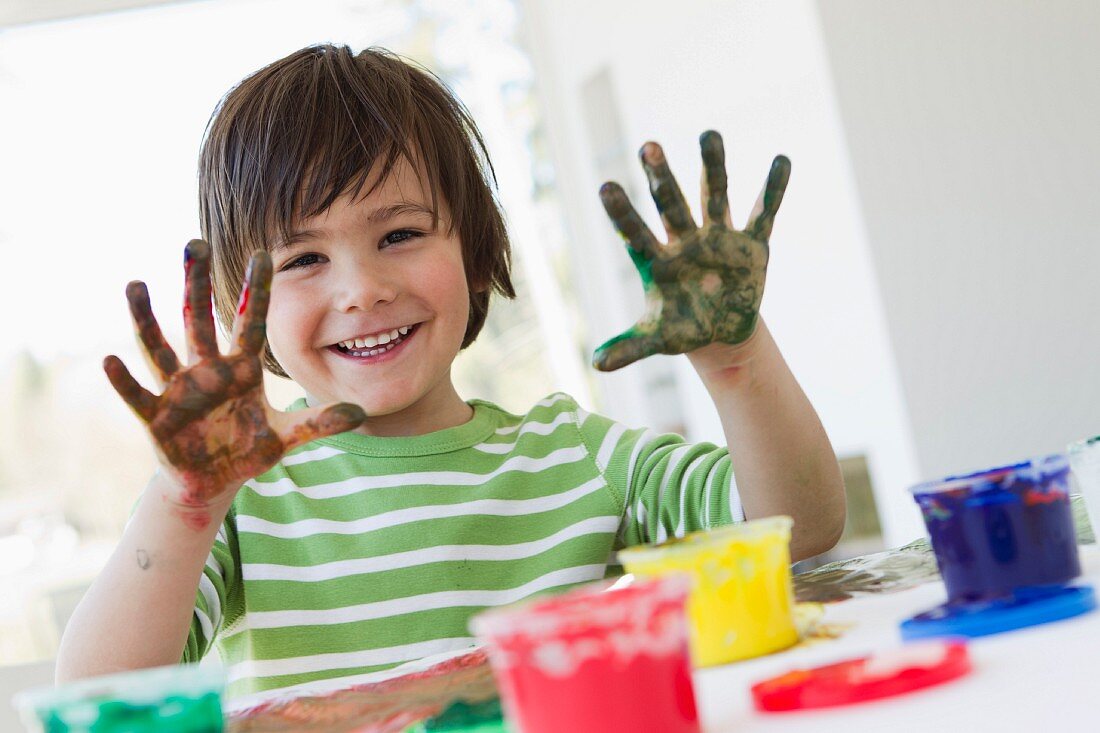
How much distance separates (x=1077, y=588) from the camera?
61 centimetres

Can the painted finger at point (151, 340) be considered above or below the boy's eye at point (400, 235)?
below


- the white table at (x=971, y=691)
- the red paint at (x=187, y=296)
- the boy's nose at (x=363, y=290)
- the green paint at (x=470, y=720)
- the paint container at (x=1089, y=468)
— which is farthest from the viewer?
the boy's nose at (x=363, y=290)

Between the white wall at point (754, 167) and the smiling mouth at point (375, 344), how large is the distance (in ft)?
5.33

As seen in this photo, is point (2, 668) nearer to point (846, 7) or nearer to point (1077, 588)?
point (846, 7)

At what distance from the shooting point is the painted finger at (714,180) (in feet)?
2.61

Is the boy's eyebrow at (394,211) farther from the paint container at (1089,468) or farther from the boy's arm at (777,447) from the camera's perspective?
the paint container at (1089,468)

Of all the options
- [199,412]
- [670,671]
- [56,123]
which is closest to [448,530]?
[199,412]

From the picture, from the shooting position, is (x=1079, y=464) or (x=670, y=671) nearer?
(x=670, y=671)

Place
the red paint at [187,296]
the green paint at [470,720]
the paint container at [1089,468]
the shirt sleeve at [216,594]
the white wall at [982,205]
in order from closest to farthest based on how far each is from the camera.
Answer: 1. the green paint at [470,720]
2. the paint container at [1089,468]
3. the red paint at [187,296]
4. the shirt sleeve at [216,594]
5. the white wall at [982,205]

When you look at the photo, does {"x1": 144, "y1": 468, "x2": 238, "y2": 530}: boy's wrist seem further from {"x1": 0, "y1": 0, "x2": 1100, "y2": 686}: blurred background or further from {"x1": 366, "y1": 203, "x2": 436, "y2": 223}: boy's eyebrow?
{"x1": 0, "y1": 0, "x2": 1100, "y2": 686}: blurred background

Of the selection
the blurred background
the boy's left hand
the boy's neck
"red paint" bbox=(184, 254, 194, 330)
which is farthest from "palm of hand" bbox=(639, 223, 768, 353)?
the blurred background

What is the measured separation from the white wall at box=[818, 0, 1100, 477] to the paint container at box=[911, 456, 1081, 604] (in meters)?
2.07

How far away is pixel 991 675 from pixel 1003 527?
0.48 ft

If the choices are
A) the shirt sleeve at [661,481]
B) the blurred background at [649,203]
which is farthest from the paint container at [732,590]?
the blurred background at [649,203]
